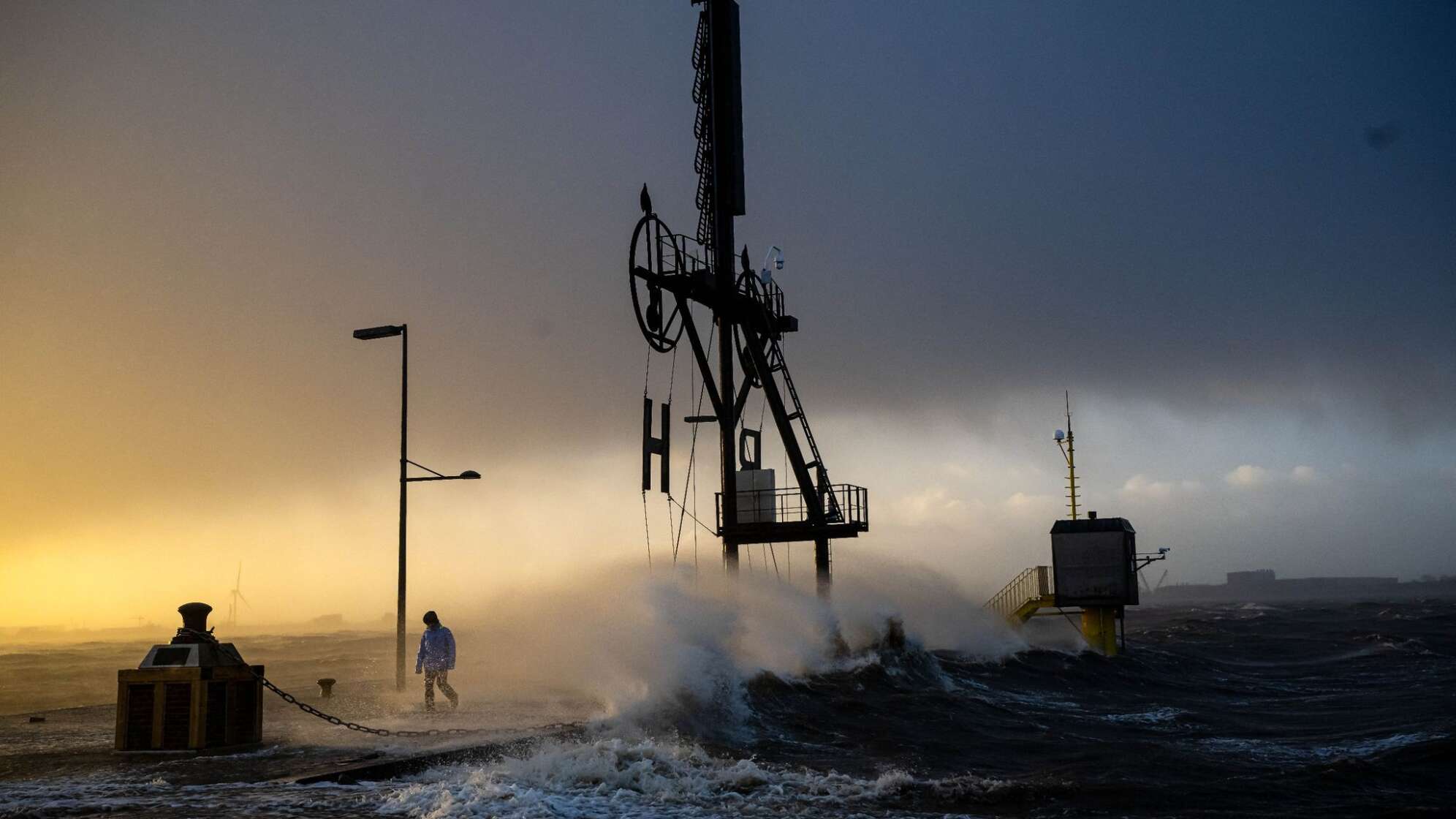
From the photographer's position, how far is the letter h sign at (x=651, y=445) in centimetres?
2536

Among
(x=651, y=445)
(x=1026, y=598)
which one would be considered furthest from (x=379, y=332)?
(x=1026, y=598)

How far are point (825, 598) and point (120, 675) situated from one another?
18692 millimetres

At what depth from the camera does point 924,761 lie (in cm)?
1598

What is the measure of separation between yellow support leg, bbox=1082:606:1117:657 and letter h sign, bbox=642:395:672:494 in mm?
21304

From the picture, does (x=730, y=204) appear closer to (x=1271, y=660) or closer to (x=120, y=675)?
(x=120, y=675)

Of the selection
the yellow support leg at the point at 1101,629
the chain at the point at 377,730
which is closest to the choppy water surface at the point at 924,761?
the chain at the point at 377,730

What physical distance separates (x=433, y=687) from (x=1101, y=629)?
91.4 ft

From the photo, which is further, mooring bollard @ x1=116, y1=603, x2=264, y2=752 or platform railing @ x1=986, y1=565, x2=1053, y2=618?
platform railing @ x1=986, y1=565, x2=1053, y2=618

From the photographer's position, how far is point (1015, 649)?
1574 inches

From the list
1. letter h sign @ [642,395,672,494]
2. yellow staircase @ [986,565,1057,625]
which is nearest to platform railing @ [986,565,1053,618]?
yellow staircase @ [986,565,1057,625]

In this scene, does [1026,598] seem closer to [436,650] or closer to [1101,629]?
[1101,629]

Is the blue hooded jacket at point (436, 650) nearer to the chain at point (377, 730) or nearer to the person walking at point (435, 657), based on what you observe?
the person walking at point (435, 657)

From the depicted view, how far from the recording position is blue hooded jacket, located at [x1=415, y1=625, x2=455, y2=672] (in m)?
20.5

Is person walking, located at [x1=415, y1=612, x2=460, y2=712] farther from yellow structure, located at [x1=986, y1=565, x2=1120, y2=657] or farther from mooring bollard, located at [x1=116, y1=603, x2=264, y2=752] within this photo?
yellow structure, located at [x1=986, y1=565, x2=1120, y2=657]
